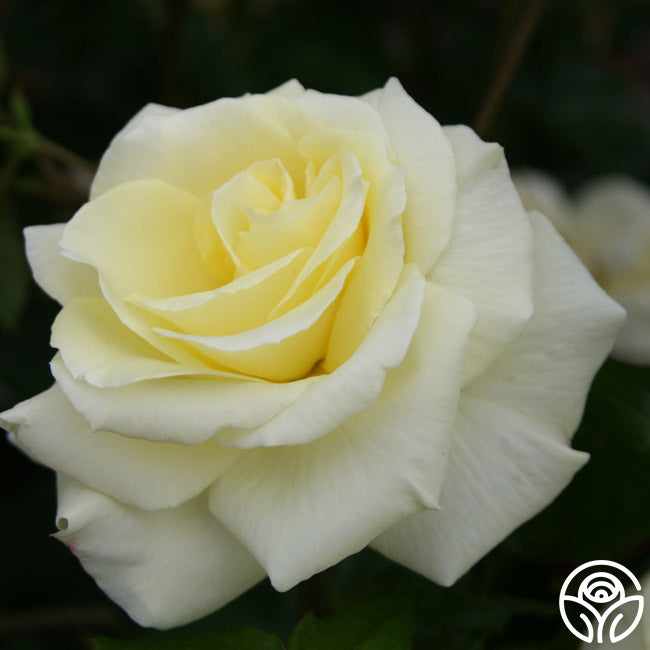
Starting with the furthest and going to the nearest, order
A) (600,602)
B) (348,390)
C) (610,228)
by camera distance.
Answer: (610,228) < (600,602) < (348,390)

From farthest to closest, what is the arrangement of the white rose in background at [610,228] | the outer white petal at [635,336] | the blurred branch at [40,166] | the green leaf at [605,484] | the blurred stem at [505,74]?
the white rose in background at [610,228] < the outer white petal at [635,336] < the blurred branch at [40,166] < the blurred stem at [505,74] < the green leaf at [605,484]

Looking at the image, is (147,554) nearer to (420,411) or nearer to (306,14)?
(420,411)

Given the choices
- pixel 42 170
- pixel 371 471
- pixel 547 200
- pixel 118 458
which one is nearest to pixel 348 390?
pixel 371 471

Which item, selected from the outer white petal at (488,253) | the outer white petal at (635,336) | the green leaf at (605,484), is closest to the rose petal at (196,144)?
the outer white petal at (488,253)

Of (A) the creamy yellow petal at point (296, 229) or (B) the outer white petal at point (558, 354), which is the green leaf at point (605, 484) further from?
(A) the creamy yellow petal at point (296, 229)

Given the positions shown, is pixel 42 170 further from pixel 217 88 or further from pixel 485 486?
pixel 485 486

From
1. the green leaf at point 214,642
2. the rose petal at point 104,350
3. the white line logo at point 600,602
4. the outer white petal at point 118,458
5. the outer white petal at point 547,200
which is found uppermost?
the outer white petal at point 547,200
